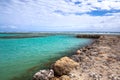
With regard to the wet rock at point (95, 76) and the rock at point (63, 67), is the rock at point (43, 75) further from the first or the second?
the wet rock at point (95, 76)

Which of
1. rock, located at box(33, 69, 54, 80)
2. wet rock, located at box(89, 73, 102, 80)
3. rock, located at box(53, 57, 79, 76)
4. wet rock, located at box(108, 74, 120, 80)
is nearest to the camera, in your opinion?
wet rock, located at box(108, 74, 120, 80)

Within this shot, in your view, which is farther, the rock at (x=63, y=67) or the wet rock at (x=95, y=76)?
the rock at (x=63, y=67)

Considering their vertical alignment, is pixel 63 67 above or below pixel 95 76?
above

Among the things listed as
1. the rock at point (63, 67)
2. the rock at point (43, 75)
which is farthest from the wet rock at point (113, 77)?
the rock at point (43, 75)

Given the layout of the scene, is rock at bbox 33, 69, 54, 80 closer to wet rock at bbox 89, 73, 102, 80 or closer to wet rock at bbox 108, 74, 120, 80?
wet rock at bbox 89, 73, 102, 80

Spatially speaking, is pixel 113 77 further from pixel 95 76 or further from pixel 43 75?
pixel 43 75

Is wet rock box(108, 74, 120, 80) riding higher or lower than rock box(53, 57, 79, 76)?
lower

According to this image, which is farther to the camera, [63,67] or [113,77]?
[63,67]

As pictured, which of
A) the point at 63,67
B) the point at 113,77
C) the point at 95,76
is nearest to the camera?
the point at 113,77

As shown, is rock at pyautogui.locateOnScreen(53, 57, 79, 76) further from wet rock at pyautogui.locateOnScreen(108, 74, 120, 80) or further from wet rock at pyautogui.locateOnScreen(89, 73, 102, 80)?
wet rock at pyautogui.locateOnScreen(108, 74, 120, 80)

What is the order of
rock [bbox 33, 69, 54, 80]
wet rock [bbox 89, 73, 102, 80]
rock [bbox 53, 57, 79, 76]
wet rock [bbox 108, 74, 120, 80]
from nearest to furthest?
wet rock [bbox 108, 74, 120, 80] < wet rock [bbox 89, 73, 102, 80] < rock [bbox 33, 69, 54, 80] < rock [bbox 53, 57, 79, 76]

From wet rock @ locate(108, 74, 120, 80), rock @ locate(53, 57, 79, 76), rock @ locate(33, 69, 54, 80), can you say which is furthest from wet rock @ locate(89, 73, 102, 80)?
rock @ locate(33, 69, 54, 80)

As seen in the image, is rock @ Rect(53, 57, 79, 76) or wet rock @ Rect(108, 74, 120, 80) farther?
rock @ Rect(53, 57, 79, 76)

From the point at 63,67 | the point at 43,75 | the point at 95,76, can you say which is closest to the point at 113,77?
the point at 95,76
